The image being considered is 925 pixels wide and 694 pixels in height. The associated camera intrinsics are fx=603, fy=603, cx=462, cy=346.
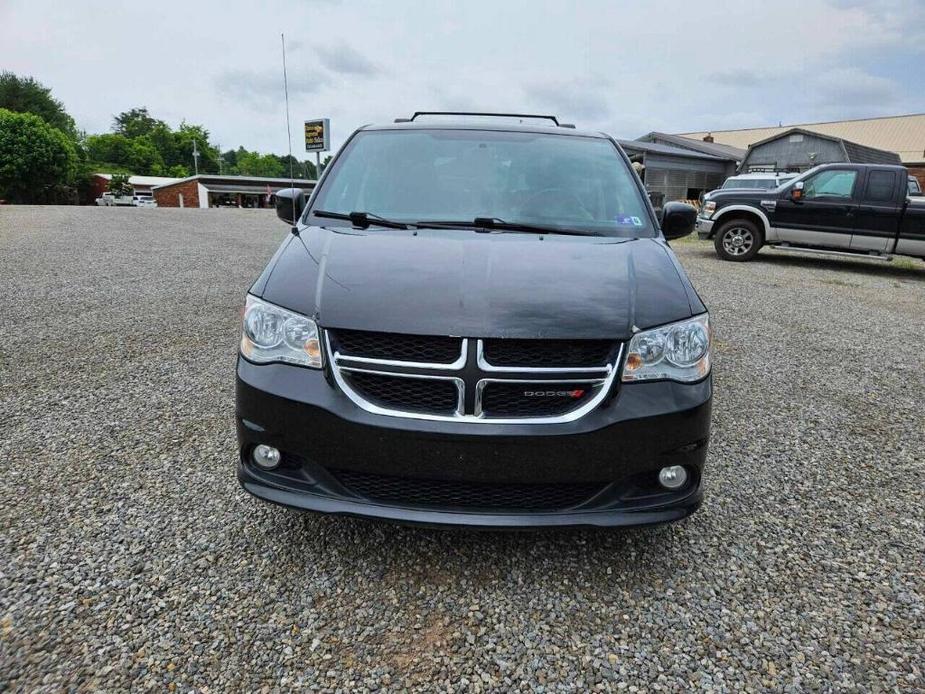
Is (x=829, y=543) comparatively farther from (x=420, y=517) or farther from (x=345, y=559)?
(x=345, y=559)

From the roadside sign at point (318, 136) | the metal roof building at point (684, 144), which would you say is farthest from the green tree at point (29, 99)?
A: the metal roof building at point (684, 144)

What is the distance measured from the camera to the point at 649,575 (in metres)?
2.23

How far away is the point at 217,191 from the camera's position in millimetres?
59438

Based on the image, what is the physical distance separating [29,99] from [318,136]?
65058 mm

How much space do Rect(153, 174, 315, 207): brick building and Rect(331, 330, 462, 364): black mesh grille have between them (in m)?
60.5

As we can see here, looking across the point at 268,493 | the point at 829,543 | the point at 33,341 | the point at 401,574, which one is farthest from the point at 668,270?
the point at 33,341

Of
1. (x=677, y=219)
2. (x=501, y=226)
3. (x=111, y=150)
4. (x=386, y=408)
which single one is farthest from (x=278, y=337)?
(x=111, y=150)

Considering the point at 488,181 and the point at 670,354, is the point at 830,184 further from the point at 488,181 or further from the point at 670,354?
the point at 670,354

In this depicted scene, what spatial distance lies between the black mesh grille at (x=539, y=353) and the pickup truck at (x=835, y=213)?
921 centimetres

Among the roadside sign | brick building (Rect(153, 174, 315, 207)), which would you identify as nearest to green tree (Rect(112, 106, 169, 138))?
brick building (Rect(153, 174, 315, 207))

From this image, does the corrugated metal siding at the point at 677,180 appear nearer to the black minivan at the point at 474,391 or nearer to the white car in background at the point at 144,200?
the black minivan at the point at 474,391

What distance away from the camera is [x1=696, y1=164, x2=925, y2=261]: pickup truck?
10.2 m

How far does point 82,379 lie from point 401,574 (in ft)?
10.0

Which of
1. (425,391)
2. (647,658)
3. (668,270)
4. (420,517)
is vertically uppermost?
(668,270)
